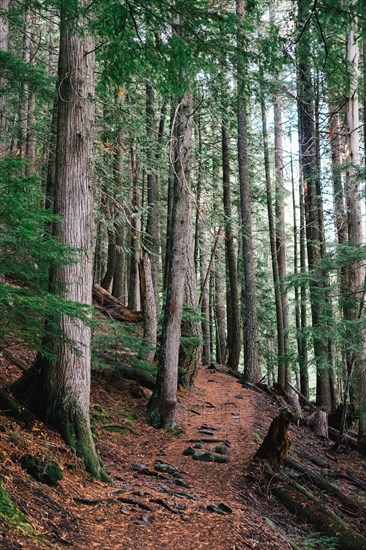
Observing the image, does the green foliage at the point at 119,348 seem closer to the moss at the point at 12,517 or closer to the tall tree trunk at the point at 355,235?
the tall tree trunk at the point at 355,235

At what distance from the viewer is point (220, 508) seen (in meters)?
5.58

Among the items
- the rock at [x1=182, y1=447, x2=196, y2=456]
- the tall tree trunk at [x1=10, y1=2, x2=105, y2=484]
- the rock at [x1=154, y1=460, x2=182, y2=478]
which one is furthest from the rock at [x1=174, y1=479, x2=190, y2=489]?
the rock at [x1=182, y1=447, x2=196, y2=456]

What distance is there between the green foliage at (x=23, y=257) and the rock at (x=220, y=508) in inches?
109

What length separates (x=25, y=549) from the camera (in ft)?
10.8

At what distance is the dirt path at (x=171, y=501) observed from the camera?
4.55 m

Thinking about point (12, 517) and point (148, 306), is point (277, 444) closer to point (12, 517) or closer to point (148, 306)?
point (12, 517)

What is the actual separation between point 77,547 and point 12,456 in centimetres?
144

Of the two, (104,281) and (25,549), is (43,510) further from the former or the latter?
(104,281)

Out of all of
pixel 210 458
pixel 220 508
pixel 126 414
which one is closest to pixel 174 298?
pixel 126 414

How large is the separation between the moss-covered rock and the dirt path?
1.08 ft

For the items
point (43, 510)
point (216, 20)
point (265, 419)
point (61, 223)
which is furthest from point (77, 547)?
point (265, 419)

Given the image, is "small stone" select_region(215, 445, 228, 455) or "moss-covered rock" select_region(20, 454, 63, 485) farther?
"small stone" select_region(215, 445, 228, 455)

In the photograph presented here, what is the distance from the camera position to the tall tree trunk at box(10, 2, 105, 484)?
6082mm

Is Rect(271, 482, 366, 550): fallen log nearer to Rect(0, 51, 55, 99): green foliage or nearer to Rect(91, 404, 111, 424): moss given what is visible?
Rect(91, 404, 111, 424): moss
